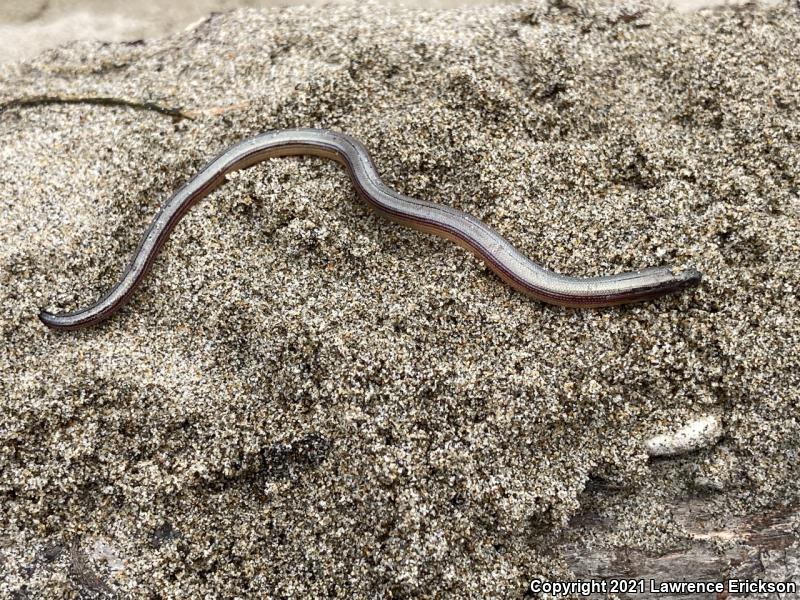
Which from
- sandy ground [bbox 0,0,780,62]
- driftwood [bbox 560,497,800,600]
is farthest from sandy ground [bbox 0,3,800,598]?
sandy ground [bbox 0,0,780,62]

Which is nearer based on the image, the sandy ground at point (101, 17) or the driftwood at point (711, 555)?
the driftwood at point (711, 555)

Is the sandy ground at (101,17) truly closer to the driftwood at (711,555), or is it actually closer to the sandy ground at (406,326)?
the sandy ground at (406,326)

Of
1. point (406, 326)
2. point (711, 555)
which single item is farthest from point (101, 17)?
→ point (711, 555)

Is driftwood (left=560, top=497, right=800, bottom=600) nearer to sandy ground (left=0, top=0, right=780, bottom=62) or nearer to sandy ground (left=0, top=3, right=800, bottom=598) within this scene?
sandy ground (left=0, top=3, right=800, bottom=598)

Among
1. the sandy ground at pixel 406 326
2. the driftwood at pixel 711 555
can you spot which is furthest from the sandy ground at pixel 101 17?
the driftwood at pixel 711 555

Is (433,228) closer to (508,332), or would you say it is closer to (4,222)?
(508,332)

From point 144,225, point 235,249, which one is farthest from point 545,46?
point 144,225
